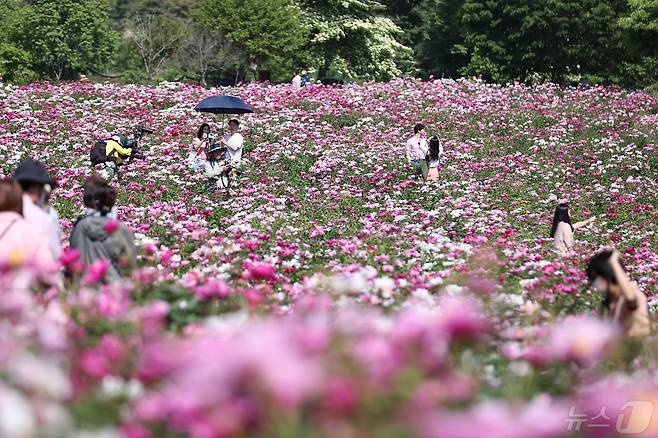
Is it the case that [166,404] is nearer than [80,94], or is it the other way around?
[166,404]

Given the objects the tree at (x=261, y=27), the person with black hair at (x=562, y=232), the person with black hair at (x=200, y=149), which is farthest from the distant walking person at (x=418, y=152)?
the tree at (x=261, y=27)

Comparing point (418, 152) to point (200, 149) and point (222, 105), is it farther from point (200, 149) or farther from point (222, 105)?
point (200, 149)

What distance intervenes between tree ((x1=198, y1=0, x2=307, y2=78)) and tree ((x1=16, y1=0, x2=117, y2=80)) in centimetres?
643

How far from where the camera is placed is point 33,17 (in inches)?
1332

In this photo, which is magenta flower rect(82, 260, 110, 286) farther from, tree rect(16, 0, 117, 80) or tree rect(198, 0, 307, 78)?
tree rect(16, 0, 117, 80)

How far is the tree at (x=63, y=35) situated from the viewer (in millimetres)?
34281

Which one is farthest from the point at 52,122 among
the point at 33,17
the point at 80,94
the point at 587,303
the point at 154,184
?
the point at 33,17

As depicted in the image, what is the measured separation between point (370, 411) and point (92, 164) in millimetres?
13032

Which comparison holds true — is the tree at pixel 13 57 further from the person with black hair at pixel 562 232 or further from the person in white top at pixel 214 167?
the person with black hair at pixel 562 232

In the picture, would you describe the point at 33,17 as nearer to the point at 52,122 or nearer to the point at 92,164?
the point at 52,122

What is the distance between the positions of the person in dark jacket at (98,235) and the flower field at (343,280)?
0.22 meters

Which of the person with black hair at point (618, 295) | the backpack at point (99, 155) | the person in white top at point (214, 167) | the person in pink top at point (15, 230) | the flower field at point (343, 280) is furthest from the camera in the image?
the backpack at point (99, 155)

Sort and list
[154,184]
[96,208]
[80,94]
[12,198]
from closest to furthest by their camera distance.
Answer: [12,198]
[96,208]
[154,184]
[80,94]

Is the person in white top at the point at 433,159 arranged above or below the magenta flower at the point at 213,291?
below
